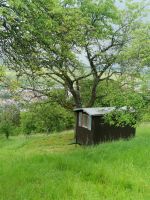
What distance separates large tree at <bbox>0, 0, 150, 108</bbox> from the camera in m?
8.51

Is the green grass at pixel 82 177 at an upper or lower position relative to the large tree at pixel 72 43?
lower

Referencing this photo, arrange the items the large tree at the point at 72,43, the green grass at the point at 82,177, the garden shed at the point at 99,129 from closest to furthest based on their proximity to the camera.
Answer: the large tree at the point at 72,43, the green grass at the point at 82,177, the garden shed at the point at 99,129

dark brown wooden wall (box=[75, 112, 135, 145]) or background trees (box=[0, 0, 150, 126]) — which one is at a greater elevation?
background trees (box=[0, 0, 150, 126])

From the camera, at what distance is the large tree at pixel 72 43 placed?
27.9 feet

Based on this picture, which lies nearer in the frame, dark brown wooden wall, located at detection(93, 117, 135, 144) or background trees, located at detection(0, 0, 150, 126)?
background trees, located at detection(0, 0, 150, 126)

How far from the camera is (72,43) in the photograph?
9.91 meters

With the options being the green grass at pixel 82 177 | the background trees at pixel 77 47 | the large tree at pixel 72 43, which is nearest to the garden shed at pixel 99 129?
the background trees at pixel 77 47

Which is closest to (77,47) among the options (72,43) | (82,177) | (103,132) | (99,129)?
(72,43)

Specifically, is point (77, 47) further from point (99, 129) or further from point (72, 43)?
point (99, 129)

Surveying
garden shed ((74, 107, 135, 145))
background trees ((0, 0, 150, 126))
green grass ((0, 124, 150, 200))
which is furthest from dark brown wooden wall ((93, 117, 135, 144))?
green grass ((0, 124, 150, 200))

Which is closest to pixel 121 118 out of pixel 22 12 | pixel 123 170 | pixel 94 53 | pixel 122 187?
pixel 123 170

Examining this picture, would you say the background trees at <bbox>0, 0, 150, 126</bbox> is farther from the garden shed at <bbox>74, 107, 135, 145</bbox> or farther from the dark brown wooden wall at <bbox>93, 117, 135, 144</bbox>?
the dark brown wooden wall at <bbox>93, 117, 135, 144</bbox>

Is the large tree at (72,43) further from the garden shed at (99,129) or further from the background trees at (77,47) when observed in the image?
the garden shed at (99,129)

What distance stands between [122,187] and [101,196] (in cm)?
94
